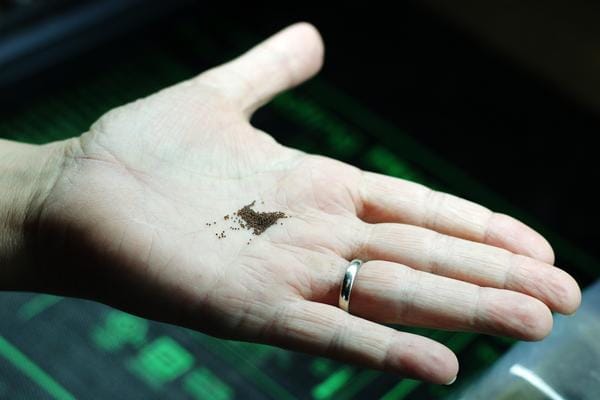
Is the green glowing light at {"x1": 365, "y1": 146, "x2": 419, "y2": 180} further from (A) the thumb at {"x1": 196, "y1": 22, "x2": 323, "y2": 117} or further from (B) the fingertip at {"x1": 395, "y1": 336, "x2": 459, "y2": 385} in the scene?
(B) the fingertip at {"x1": 395, "y1": 336, "x2": 459, "y2": 385}

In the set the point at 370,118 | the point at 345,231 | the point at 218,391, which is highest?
the point at 345,231

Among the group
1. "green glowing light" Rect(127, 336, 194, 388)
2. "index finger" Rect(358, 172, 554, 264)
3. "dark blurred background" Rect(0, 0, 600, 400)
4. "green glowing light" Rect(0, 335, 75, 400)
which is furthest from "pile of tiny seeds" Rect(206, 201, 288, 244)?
"dark blurred background" Rect(0, 0, 600, 400)

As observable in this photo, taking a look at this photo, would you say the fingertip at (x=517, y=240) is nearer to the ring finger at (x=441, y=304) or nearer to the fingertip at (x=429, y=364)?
the ring finger at (x=441, y=304)

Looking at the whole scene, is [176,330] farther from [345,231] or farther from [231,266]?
[345,231]

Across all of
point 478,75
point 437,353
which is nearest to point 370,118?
point 478,75

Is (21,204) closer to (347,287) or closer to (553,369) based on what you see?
(347,287)

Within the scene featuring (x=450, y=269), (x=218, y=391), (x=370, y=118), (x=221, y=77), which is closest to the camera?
(x=450, y=269)
